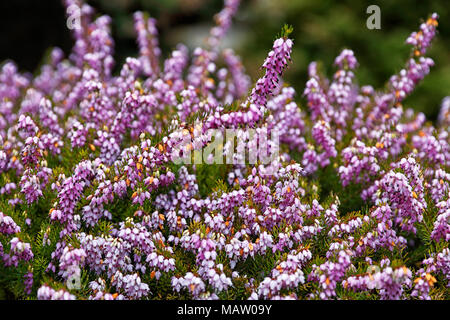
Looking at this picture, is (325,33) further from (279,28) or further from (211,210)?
(211,210)

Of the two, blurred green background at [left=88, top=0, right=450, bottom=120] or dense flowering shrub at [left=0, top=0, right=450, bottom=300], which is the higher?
blurred green background at [left=88, top=0, right=450, bottom=120]

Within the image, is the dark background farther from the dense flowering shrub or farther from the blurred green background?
the dense flowering shrub

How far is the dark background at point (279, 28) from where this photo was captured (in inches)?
324

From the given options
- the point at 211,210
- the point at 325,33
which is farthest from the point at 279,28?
the point at 211,210

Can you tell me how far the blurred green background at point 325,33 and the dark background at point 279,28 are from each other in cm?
1

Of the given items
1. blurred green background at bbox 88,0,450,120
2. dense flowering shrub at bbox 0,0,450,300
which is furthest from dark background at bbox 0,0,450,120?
dense flowering shrub at bbox 0,0,450,300

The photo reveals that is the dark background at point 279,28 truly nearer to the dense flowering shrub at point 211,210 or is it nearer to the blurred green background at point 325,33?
the blurred green background at point 325,33

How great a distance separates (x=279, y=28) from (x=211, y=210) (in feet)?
21.2

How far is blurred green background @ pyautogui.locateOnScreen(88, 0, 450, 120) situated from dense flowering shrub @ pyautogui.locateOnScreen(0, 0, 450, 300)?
12.0 feet

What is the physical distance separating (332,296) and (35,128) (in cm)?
230

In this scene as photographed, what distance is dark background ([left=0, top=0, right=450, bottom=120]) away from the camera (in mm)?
8219

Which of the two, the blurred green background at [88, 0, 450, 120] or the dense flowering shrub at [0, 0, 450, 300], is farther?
the blurred green background at [88, 0, 450, 120]

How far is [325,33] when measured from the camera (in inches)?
335

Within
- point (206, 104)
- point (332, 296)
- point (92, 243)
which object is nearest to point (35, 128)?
Result: point (92, 243)
